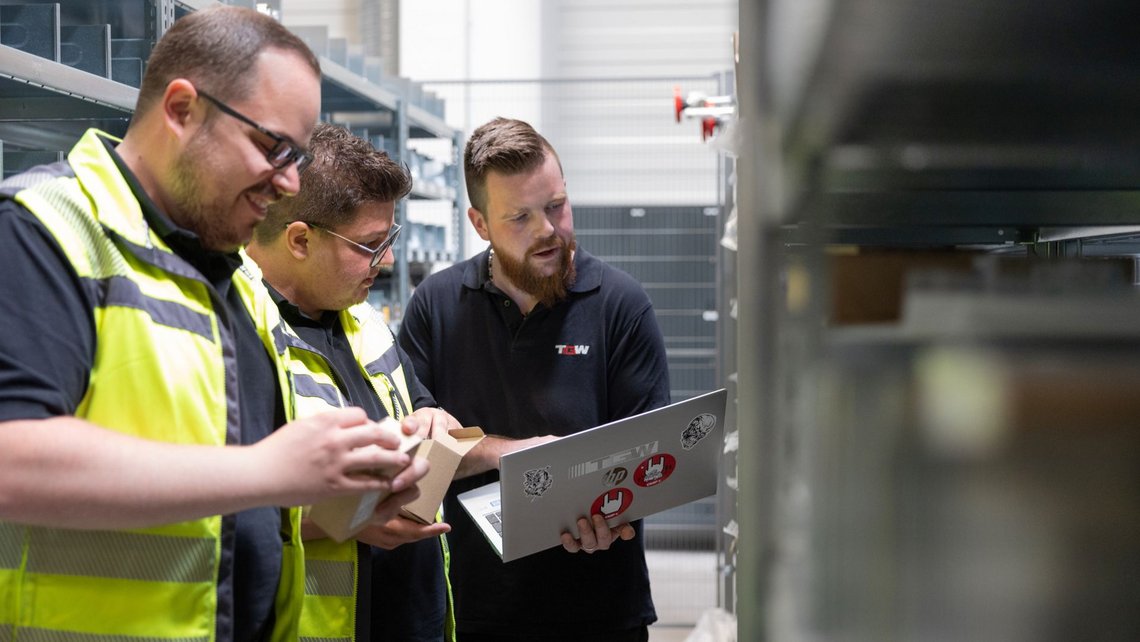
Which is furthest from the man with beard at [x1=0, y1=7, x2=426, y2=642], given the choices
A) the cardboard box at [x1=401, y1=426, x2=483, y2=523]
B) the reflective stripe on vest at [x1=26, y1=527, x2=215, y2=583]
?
the cardboard box at [x1=401, y1=426, x2=483, y2=523]

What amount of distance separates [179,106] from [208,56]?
Answer: 0.25 feet

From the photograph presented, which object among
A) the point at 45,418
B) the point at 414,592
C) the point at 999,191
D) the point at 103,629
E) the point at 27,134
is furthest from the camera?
the point at 27,134

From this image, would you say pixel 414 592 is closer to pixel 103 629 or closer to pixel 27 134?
pixel 103 629

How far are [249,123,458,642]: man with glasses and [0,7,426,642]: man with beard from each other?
0.25 meters

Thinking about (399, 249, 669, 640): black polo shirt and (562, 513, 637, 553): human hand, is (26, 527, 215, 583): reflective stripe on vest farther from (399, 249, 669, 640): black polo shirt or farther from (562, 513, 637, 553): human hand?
(399, 249, 669, 640): black polo shirt

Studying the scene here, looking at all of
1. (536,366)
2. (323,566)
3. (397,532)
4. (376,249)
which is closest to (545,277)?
(536,366)

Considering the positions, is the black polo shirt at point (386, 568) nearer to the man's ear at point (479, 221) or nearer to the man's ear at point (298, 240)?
the man's ear at point (298, 240)

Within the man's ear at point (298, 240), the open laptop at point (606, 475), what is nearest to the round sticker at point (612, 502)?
the open laptop at point (606, 475)

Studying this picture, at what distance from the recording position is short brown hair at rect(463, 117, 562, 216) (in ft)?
7.56

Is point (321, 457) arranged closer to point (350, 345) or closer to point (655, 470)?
point (350, 345)

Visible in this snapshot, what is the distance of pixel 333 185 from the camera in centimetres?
182

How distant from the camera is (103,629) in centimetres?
116

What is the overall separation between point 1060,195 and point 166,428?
101 centimetres

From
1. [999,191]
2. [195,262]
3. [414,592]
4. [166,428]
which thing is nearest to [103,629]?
[166,428]
